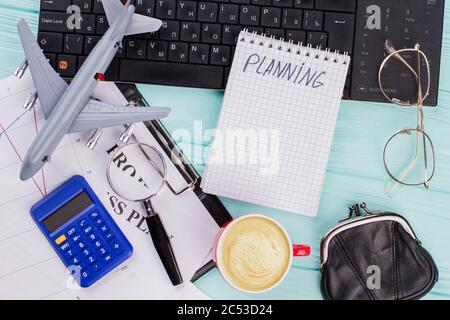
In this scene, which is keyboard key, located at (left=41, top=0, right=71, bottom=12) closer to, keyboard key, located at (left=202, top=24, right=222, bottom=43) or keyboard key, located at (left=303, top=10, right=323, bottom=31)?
keyboard key, located at (left=202, top=24, right=222, bottom=43)

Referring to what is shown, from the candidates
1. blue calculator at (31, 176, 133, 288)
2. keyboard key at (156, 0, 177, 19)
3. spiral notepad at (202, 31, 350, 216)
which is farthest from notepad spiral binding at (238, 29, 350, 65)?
blue calculator at (31, 176, 133, 288)

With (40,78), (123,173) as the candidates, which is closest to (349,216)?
(123,173)

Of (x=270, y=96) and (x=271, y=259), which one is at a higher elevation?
(x=270, y=96)

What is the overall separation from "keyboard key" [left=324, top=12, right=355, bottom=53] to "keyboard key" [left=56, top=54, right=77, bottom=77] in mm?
363

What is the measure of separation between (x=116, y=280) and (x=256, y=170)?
0.85 ft

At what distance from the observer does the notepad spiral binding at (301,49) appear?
0.70m

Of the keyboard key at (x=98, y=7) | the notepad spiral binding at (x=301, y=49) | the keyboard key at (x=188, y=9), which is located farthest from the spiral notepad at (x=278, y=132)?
the keyboard key at (x=98, y=7)

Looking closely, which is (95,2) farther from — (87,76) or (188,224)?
(188,224)

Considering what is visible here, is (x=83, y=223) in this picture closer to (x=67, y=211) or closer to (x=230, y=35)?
(x=67, y=211)

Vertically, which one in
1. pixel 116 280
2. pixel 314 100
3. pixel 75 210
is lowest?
pixel 116 280

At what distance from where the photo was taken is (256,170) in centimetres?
71

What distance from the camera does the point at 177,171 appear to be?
72cm

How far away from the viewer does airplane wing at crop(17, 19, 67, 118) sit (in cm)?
64

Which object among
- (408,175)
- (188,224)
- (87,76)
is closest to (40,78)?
(87,76)
